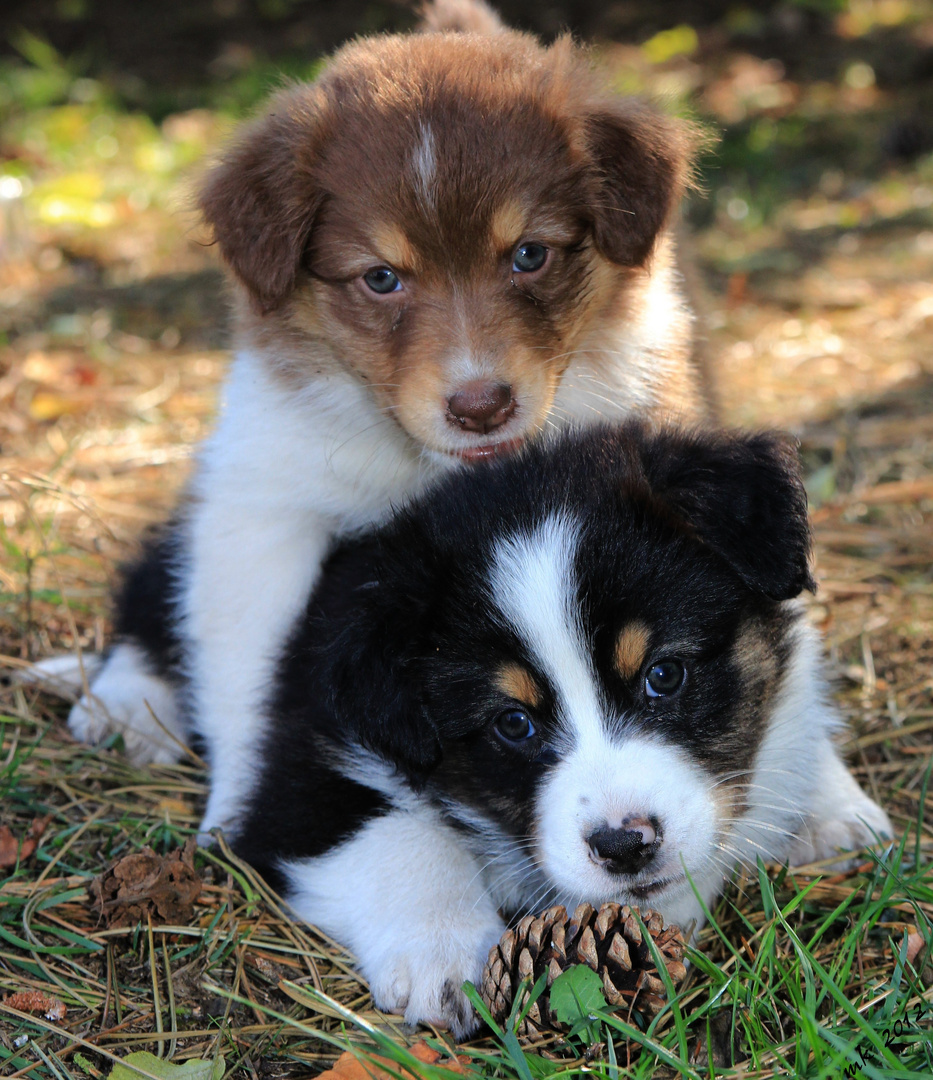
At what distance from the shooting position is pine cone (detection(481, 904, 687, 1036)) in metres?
2.28

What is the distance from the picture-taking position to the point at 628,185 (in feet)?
10.3

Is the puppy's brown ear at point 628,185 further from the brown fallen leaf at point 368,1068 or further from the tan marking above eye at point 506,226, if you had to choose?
the brown fallen leaf at point 368,1068

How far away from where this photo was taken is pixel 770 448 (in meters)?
2.61

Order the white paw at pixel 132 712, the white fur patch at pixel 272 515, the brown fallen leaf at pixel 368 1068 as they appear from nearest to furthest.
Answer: the brown fallen leaf at pixel 368 1068 < the white fur patch at pixel 272 515 < the white paw at pixel 132 712

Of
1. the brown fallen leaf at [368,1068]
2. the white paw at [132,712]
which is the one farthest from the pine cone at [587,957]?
the white paw at [132,712]

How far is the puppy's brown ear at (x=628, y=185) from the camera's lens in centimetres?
312

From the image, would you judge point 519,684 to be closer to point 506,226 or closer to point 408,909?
point 408,909

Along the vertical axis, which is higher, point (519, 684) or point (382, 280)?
point (382, 280)

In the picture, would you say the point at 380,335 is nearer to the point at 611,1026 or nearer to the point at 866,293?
the point at 611,1026

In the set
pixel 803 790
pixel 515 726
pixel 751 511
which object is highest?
pixel 751 511

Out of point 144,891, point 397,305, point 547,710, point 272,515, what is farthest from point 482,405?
point 144,891

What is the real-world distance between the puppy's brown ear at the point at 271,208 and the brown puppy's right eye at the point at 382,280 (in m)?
0.19

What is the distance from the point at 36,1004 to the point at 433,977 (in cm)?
77

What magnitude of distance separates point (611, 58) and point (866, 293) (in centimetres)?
384
